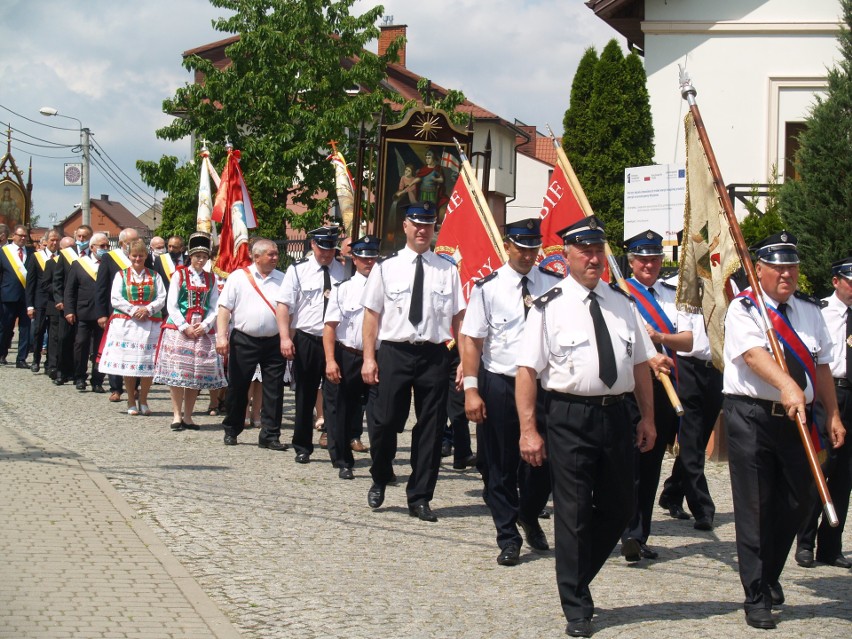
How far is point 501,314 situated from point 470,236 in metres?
2.30

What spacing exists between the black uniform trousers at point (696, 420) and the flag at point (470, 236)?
1867mm

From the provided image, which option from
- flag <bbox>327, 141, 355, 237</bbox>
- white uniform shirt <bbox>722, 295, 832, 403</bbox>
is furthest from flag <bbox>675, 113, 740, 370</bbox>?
flag <bbox>327, 141, 355, 237</bbox>

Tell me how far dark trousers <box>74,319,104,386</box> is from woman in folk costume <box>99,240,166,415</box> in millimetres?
2599

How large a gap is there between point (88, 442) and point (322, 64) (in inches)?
758

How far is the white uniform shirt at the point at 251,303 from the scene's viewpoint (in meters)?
12.5

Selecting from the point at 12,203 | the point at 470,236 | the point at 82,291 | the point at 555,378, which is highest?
the point at 12,203

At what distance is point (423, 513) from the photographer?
29.8ft

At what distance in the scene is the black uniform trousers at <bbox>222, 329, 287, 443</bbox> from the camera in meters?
12.5

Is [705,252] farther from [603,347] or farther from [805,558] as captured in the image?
[805,558]

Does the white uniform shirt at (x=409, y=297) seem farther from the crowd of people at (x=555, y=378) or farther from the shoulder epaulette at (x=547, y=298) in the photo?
the shoulder epaulette at (x=547, y=298)

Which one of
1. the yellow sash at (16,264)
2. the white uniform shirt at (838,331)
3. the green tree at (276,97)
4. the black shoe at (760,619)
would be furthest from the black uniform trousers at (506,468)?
the green tree at (276,97)

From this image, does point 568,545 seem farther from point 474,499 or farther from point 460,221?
point 460,221

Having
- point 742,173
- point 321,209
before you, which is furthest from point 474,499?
point 321,209

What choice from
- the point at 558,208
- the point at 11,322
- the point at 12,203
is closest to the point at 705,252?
the point at 558,208
